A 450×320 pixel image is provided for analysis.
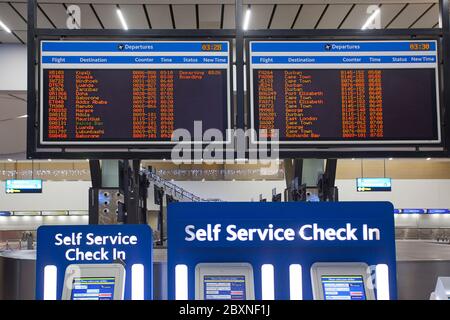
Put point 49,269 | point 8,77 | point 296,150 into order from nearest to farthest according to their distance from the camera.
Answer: point 49,269
point 296,150
point 8,77

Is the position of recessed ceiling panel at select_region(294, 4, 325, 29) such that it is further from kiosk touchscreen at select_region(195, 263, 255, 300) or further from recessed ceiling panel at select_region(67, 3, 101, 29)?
kiosk touchscreen at select_region(195, 263, 255, 300)

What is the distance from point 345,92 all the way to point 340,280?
5.15 ft

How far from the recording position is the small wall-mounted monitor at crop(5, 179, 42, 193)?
1352cm

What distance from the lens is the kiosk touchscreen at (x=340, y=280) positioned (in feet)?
5.20

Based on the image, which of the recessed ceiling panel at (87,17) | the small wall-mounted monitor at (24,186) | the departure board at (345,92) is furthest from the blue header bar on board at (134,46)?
the small wall-mounted monitor at (24,186)

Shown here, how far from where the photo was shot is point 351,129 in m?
2.92

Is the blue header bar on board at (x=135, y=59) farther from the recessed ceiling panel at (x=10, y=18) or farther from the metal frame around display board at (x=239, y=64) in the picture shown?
the recessed ceiling panel at (x=10, y=18)

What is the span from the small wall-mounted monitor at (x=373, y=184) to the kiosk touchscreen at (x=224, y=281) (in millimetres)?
12667

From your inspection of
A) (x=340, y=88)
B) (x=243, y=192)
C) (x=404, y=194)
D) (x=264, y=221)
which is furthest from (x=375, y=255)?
(x=404, y=194)

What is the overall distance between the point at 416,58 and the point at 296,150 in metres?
0.87

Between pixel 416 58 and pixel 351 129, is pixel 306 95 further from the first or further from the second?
pixel 416 58

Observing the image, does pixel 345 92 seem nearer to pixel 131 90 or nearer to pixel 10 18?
pixel 131 90

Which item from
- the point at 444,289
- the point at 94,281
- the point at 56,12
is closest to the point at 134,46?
the point at 94,281

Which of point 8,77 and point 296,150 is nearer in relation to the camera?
point 296,150
